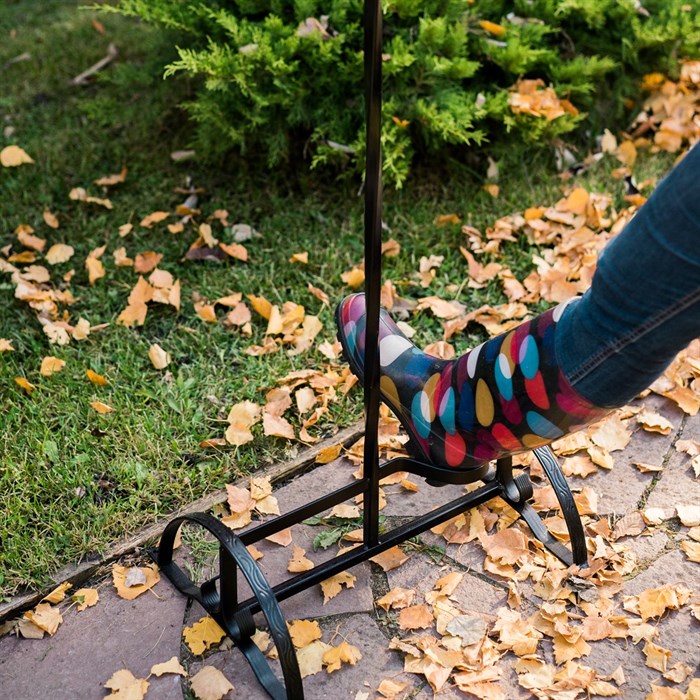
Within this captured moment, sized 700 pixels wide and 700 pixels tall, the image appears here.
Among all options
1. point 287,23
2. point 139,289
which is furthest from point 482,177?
point 139,289

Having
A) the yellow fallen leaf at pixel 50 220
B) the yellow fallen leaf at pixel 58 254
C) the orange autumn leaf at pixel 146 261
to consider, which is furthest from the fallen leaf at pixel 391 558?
the yellow fallen leaf at pixel 50 220

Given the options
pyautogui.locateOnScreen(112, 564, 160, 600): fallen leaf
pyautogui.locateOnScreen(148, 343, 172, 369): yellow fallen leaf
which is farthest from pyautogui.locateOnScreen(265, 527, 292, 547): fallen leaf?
pyautogui.locateOnScreen(148, 343, 172, 369): yellow fallen leaf

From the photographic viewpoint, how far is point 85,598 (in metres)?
1.69

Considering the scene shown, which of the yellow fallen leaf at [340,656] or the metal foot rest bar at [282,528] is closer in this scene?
the metal foot rest bar at [282,528]

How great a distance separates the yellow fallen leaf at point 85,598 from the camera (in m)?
1.68

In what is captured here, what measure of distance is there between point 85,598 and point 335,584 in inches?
20.5

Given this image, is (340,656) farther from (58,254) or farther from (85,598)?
(58,254)

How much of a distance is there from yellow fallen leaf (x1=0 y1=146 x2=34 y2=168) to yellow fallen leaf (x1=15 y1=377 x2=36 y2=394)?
4.20 ft

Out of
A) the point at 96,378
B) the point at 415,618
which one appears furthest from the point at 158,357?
the point at 415,618

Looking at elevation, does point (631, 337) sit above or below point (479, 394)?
above

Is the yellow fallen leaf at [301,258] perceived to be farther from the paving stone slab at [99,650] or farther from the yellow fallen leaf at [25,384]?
the paving stone slab at [99,650]

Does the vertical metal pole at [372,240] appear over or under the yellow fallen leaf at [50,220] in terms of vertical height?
over

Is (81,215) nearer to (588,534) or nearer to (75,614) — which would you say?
(75,614)

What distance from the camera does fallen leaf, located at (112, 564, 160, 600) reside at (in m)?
1.70
